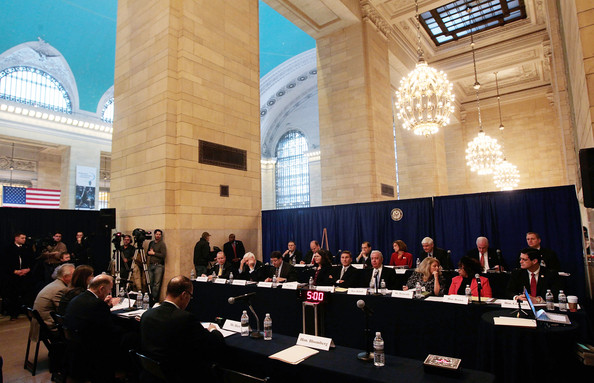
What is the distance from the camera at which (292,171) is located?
74.1 feet

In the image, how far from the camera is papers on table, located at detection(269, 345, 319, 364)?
2553 millimetres

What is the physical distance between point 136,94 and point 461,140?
56.7 feet

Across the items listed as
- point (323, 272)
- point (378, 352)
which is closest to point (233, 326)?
point (378, 352)

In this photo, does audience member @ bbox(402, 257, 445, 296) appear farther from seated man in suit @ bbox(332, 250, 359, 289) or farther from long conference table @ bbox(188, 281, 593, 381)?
seated man in suit @ bbox(332, 250, 359, 289)

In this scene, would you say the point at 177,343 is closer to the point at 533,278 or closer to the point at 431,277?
the point at 431,277

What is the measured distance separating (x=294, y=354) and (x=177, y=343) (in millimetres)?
855

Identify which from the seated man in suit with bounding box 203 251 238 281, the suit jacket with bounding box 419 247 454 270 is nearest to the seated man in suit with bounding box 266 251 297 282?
the seated man in suit with bounding box 203 251 238 281

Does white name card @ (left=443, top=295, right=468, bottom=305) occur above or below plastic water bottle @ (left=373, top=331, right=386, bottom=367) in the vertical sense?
above

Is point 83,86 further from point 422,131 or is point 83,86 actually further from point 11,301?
point 422,131

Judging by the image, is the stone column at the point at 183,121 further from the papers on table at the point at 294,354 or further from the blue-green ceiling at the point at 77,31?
the blue-green ceiling at the point at 77,31

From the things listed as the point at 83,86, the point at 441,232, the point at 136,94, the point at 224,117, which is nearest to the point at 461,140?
the point at 441,232

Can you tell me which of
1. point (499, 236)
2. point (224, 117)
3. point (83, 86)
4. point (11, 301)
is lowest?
point (11, 301)

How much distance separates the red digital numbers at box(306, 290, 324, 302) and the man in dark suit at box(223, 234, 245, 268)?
4.02 metres

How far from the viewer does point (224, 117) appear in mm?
8523
